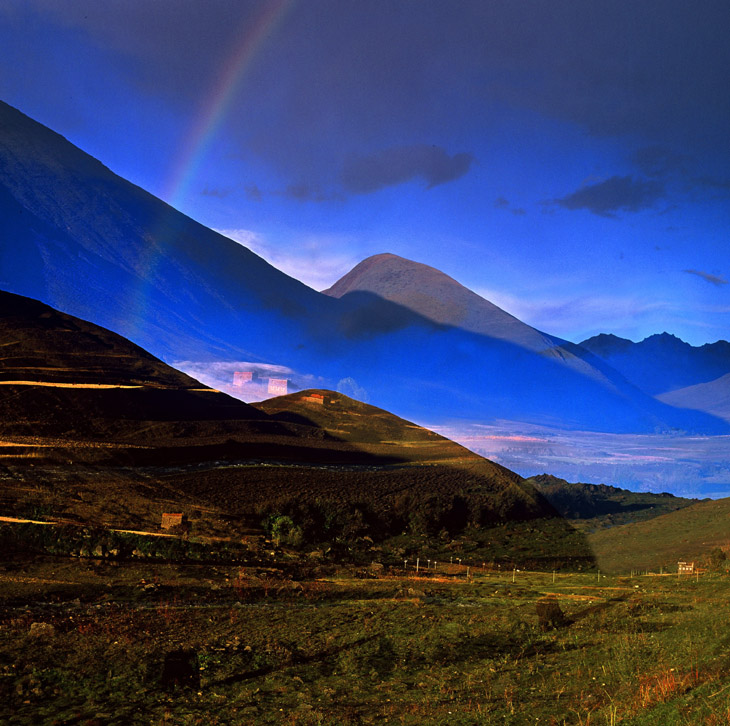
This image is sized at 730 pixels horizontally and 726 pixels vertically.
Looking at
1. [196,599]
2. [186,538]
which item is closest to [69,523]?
[186,538]

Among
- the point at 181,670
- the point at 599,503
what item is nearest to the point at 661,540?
the point at 599,503

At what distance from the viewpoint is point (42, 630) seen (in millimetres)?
Result: 11711

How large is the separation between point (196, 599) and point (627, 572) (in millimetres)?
20376

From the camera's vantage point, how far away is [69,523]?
18578mm

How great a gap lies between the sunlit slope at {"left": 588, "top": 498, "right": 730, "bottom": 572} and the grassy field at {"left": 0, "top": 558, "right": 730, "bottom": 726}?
7985mm

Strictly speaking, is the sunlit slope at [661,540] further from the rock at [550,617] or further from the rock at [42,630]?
the rock at [42,630]

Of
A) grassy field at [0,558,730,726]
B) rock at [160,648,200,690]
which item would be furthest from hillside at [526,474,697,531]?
rock at [160,648,200,690]

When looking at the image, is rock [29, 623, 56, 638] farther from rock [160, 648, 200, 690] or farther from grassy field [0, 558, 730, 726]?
rock [160, 648, 200, 690]

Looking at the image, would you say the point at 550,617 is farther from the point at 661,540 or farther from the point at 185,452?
the point at 661,540

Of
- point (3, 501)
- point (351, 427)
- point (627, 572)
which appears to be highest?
point (351, 427)

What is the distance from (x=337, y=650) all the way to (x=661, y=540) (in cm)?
2427

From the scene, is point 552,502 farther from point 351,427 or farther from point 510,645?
point 510,645

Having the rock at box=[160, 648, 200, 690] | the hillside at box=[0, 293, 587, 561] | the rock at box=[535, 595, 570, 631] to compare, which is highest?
the hillside at box=[0, 293, 587, 561]

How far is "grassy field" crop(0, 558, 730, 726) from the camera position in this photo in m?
8.59
